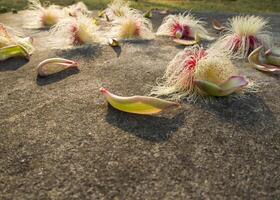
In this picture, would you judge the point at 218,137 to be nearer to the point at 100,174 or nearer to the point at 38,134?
the point at 100,174

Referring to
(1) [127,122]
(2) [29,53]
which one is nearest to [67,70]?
(2) [29,53]

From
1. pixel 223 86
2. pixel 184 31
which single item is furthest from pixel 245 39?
pixel 223 86

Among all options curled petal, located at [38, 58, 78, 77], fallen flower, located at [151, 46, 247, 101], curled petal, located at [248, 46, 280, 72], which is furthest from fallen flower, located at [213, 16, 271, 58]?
curled petal, located at [38, 58, 78, 77]

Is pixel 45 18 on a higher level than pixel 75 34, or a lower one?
lower

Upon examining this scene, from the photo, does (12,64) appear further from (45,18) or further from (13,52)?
(45,18)

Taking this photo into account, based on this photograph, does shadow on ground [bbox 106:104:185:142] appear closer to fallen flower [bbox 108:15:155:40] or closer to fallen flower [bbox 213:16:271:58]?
fallen flower [bbox 213:16:271:58]

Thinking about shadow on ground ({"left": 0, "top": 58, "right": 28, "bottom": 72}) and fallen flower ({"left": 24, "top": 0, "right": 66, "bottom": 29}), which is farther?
fallen flower ({"left": 24, "top": 0, "right": 66, "bottom": 29})

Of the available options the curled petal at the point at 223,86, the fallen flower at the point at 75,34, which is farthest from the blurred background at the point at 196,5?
the curled petal at the point at 223,86

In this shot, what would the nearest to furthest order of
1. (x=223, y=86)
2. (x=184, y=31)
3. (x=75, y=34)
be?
(x=223, y=86)
(x=75, y=34)
(x=184, y=31)
